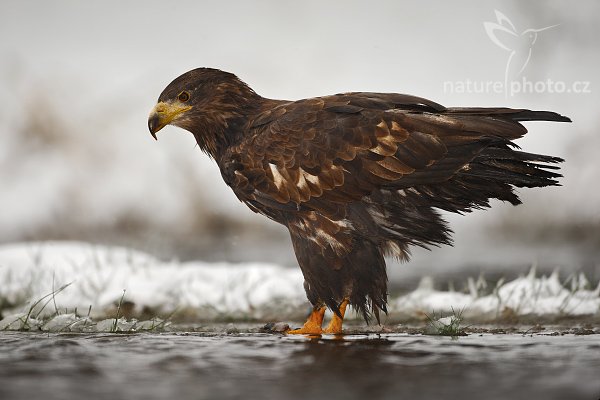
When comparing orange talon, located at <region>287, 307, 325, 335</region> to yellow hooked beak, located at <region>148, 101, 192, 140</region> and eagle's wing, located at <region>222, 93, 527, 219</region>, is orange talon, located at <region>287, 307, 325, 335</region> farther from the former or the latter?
yellow hooked beak, located at <region>148, 101, 192, 140</region>

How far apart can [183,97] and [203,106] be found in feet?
0.60

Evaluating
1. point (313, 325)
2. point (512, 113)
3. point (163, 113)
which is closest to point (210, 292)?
point (163, 113)

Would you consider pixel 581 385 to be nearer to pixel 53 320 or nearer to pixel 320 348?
pixel 320 348

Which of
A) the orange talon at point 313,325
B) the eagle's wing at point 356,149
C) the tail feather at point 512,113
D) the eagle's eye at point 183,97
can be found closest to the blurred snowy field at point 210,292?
the orange talon at point 313,325

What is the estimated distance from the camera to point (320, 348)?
11.1ft

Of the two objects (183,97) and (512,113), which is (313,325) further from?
(183,97)

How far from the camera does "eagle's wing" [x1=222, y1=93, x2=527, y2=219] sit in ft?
14.7

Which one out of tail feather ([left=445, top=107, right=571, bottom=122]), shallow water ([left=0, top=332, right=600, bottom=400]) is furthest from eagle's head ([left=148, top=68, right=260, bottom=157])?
shallow water ([left=0, top=332, right=600, bottom=400])

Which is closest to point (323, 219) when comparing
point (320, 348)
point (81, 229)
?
point (320, 348)

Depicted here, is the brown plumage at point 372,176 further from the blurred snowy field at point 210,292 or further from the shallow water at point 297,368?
the blurred snowy field at point 210,292

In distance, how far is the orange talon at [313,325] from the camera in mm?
4621

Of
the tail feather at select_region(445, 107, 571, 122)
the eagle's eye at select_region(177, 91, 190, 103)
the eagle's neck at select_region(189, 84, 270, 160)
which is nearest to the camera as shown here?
the tail feather at select_region(445, 107, 571, 122)

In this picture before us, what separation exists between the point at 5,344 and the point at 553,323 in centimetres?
402

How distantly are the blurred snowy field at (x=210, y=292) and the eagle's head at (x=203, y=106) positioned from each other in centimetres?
140
